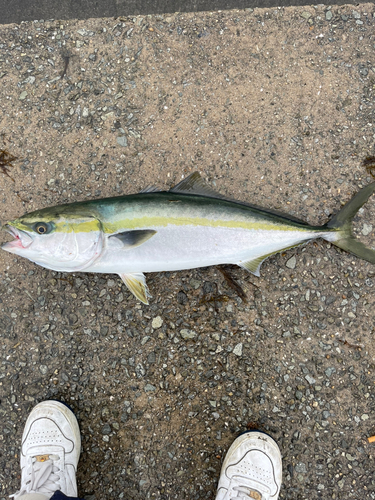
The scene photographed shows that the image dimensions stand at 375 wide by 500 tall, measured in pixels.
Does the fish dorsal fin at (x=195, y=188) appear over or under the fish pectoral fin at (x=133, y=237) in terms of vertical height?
over

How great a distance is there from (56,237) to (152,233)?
0.74 metres

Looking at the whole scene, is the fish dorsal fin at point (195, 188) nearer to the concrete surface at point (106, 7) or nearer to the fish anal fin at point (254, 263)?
the fish anal fin at point (254, 263)

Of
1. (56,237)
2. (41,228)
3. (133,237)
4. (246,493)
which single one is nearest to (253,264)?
(133,237)

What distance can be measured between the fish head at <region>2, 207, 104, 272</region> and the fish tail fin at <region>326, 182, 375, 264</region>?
1973mm

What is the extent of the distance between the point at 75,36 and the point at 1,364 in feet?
10.5

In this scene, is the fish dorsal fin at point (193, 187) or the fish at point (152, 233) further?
the fish dorsal fin at point (193, 187)

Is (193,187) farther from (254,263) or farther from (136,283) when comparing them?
(136,283)

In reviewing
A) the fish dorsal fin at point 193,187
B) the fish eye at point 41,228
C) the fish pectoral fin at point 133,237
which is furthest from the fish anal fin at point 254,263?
the fish eye at point 41,228

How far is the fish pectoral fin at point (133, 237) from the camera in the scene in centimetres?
245

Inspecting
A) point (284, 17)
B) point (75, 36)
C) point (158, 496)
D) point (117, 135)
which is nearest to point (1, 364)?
point (158, 496)

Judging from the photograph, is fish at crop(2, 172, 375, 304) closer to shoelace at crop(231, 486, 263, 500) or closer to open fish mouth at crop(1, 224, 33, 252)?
open fish mouth at crop(1, 224, 33, 252)

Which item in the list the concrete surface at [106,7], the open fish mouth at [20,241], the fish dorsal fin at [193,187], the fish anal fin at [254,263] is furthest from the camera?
the concrete surface at [106,7]

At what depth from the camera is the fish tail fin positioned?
2754mm

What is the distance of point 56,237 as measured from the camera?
2461 millimetres
